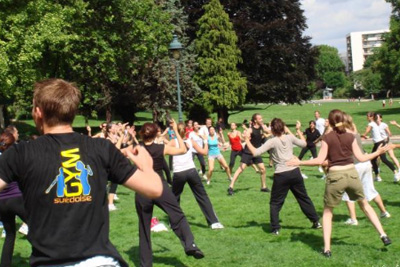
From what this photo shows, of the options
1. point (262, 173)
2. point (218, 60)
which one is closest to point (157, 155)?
point (262, 173)

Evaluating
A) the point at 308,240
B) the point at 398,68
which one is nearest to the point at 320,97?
the point at 398,68

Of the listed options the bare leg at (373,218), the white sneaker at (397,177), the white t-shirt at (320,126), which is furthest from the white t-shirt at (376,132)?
the bare leg at (373,218)

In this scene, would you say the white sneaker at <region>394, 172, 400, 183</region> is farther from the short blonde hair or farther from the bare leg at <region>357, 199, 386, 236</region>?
the short blonde hair

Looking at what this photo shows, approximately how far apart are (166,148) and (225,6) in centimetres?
3857

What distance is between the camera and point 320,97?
149125mm

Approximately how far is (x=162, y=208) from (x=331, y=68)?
161428mm

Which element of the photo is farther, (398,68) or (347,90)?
(347,90)

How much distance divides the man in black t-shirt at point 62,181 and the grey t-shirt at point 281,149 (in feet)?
19.6

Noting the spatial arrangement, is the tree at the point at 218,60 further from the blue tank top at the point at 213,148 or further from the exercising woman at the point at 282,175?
the exercising woman at the point at 282,175

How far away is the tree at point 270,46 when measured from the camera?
1719 inches

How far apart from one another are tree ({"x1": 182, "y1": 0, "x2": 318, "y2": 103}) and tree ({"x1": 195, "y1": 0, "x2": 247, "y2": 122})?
204 cm

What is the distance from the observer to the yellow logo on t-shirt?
2.99 metres

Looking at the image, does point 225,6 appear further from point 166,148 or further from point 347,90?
point 347,90

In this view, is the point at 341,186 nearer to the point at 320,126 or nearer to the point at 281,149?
the point at 281,149
